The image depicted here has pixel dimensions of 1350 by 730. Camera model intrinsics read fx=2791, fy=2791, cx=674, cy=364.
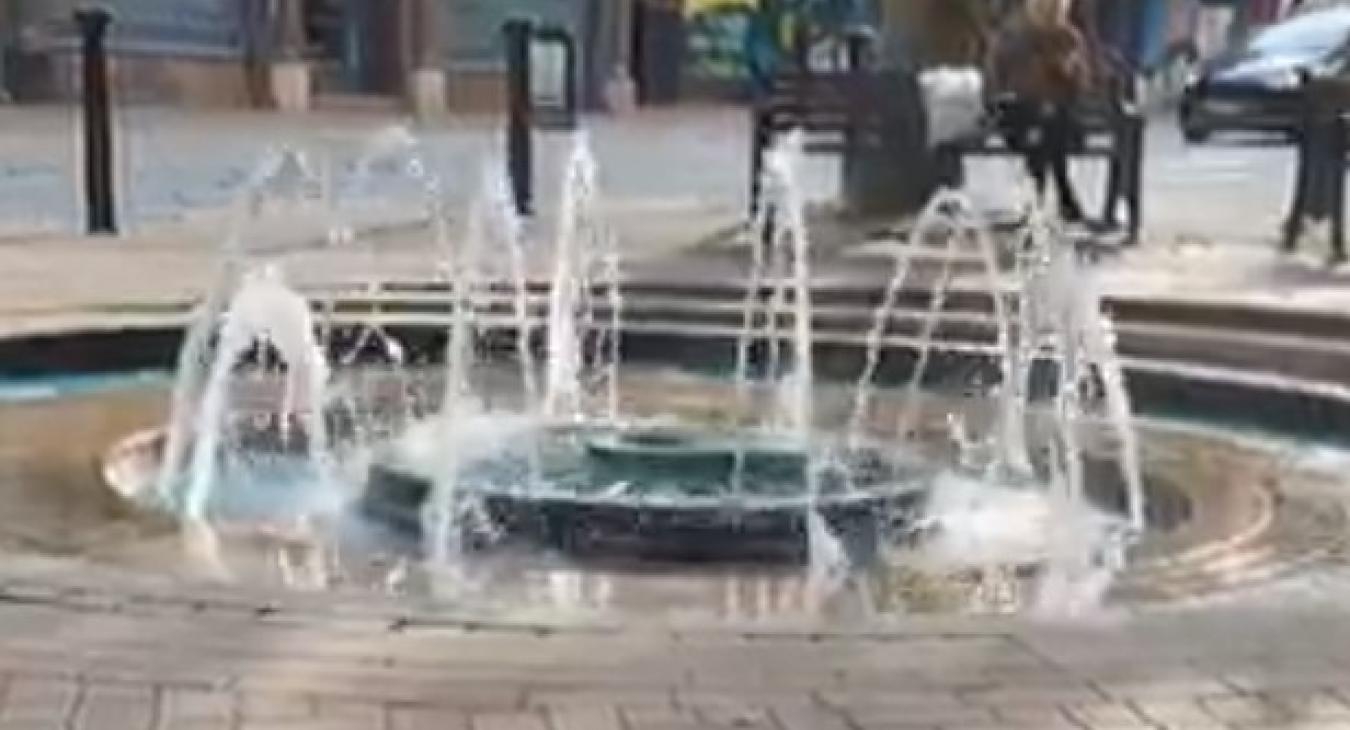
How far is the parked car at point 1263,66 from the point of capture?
24.4m

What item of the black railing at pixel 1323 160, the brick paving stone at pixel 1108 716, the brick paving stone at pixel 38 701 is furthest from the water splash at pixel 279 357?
the black railing at pixel 1323 160

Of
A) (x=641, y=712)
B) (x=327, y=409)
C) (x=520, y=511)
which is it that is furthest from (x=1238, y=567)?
(x=327, y=409)

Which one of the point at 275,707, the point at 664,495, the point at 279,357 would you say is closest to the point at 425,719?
the point at 275,707

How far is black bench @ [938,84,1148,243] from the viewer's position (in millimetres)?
12906

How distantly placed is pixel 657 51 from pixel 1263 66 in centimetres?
768

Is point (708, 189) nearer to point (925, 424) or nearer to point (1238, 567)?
point (925, 424)

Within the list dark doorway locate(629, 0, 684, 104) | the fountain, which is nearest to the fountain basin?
the fountain

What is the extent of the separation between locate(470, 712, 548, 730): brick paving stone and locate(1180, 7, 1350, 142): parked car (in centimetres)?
1814

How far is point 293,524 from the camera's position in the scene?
5957 millimetres

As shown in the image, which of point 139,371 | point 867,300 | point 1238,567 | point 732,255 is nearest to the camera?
point 1238,567

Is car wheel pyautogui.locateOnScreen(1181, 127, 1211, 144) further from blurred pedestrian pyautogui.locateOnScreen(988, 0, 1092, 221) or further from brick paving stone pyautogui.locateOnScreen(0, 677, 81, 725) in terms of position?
brick paving stone pyautogui.locateOnScreen(0, 677, 81, 725)

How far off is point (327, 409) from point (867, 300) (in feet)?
8.72

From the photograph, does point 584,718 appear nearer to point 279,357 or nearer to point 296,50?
point 279,357

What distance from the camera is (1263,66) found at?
2738 centimetres
